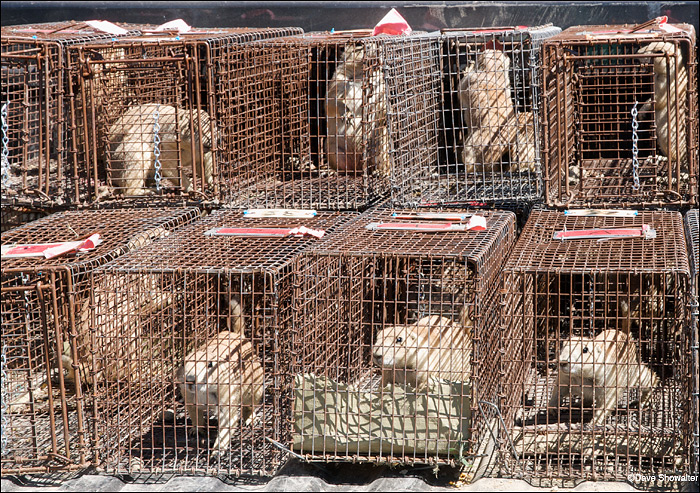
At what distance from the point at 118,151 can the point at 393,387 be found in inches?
82.3

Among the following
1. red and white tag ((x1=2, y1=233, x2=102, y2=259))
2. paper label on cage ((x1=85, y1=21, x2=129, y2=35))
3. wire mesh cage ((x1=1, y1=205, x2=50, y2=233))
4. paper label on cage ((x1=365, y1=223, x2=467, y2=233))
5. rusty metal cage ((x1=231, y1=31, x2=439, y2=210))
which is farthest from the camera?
paper label on cage ((x1=85, y1=21, x2=129, y2=35))

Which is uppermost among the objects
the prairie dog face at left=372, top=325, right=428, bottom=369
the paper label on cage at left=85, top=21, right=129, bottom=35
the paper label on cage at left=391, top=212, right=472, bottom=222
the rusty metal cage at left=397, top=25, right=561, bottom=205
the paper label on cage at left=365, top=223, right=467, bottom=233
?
the paper label on cage at left=85, top=21, right=129, bottom=35

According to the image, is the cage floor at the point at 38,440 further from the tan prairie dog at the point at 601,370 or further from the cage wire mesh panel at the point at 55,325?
the tan prairie dog at the point at 601,370

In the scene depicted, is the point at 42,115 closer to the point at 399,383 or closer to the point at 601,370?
the point at 399,383

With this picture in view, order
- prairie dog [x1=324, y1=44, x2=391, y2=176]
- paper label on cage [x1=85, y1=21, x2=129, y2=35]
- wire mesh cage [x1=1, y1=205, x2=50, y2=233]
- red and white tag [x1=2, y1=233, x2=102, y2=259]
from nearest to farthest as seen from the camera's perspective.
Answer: red and white tag [x1=2, y1=233, x2=102, y2=259] → prairie dog [x1=324, y1=44, x2=391, y2=176] → wire mesh cage [x1=1, y1=205, x2=50, y2=233] → paper label on cage [x1=85, y1=21, x2=129, y2=35]

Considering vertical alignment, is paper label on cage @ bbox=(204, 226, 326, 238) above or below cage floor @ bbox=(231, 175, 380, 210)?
below

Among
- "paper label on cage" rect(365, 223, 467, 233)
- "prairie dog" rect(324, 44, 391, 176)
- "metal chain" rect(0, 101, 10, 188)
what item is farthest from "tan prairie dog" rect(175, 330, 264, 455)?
"metal chain" rect(0, 101, 10, 188)

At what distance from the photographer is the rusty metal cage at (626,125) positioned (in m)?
3.91

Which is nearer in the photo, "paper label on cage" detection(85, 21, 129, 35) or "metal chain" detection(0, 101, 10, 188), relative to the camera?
"metal chain" detection(0, 101, 10, 188)

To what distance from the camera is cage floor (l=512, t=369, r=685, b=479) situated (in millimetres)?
3049

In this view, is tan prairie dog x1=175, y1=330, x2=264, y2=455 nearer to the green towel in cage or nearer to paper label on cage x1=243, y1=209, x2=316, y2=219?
the green towel in cage

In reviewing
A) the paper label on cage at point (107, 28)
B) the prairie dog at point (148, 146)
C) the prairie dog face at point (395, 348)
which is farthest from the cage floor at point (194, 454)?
the paper label on cage at point (107, 28)

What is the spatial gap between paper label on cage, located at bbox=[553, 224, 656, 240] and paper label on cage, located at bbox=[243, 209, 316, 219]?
3.58 feet

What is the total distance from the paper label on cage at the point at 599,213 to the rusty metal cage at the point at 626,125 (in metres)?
0.05
